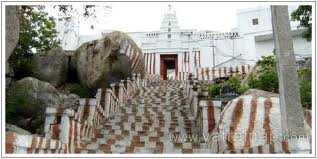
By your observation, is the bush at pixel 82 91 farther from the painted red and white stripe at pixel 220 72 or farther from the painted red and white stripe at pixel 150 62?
the painted red and white stripe at pixel 150 62

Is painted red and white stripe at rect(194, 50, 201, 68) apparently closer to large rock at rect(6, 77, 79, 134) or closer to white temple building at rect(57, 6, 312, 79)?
white temple building at rect(57, 6, 312, 79)

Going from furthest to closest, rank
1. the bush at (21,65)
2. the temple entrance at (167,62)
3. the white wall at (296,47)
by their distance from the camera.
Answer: the temple entrance at (167,62) → the white wall at (296,47) → the bush at (21,65)

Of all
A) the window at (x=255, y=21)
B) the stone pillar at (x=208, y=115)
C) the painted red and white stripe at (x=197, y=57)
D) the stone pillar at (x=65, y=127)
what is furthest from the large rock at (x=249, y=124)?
the window at (x=255, y=21)

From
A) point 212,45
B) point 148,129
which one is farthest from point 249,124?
point 212,45

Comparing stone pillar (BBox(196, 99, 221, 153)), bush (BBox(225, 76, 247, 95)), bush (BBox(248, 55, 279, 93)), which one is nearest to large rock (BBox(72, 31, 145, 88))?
bush (BBox(225, 76, 247, 95))

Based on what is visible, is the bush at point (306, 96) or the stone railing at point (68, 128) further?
the bush at point (306, 96)

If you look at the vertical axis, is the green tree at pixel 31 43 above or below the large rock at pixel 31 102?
above

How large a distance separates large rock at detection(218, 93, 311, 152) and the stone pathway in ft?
2.19

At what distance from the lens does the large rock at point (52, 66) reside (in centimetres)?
1382

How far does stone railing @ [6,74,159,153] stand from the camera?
448 centimetres

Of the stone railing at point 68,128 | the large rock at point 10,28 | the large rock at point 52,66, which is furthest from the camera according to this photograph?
the large rock at point 52,66

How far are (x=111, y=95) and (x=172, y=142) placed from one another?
3.16m

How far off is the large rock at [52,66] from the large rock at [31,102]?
1.99 metres

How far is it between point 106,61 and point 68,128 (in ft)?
21.6
